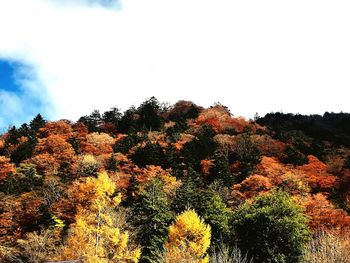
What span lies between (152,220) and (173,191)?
9.08 meters

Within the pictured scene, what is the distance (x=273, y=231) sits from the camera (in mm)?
32969

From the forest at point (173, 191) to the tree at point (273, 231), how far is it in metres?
0.08

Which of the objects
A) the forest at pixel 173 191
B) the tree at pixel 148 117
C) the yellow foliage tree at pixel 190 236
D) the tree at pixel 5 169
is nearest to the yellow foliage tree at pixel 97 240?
the forest at pixel 173 191

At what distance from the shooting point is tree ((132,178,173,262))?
34938 mm

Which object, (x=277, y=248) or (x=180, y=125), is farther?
(x=180, y=125)

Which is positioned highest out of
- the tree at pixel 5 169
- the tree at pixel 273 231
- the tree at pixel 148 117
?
the tree at pixel 148 117

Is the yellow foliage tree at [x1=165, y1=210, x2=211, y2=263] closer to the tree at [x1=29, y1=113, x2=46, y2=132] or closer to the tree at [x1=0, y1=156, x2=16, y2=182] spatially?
the tree at [x1=0, y1=156, x2=16, y2=182]

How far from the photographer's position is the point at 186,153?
61000 mm

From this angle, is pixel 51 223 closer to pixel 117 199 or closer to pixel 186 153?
pixel 117 199

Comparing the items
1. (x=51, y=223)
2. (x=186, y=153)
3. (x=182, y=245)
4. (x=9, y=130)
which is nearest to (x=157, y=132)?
(x=186, y=153)

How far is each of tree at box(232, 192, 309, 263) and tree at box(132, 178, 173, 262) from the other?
21.2ft

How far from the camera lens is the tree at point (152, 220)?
34938 mm

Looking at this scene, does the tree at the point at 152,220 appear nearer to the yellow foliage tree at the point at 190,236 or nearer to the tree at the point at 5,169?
the yellow foliage tree at the point at 190,236

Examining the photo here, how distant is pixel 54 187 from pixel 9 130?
38721mm
